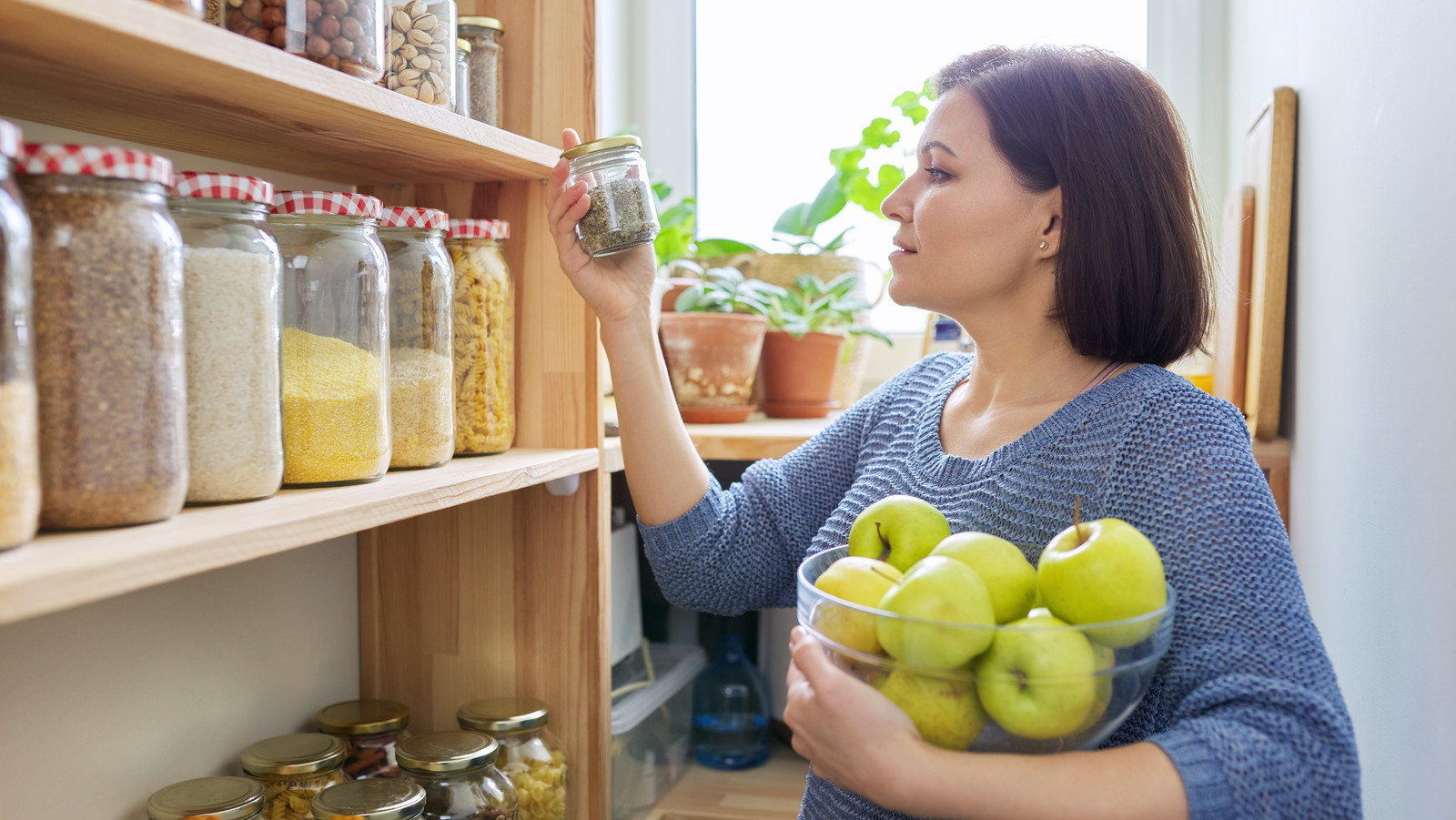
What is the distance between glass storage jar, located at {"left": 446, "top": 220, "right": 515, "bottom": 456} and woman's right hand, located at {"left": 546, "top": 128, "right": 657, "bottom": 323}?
56mm

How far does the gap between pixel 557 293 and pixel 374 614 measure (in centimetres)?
40

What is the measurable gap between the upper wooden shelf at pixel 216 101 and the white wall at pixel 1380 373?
2.24 ft

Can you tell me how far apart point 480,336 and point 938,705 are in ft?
1.66

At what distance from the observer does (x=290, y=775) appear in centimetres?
85

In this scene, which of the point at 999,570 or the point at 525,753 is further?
the point at 525,753

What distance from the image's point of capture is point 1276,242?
3.95ft

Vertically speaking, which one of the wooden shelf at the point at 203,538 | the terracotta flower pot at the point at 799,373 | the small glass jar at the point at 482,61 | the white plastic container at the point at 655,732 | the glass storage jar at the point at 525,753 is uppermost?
the small glass jar at the point at 482,61

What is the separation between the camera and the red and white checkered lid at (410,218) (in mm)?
806

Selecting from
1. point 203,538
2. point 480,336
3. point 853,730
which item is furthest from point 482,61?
point 853,730

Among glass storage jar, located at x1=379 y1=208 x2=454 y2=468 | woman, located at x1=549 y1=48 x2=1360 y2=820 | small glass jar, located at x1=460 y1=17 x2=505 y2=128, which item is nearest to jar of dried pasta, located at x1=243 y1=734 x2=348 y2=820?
glass storage jar, located at x1=379 y1=208 x2=454 y2=468

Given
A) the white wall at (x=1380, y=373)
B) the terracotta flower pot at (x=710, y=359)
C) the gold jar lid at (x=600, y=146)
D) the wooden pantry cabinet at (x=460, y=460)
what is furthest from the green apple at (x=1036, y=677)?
the terracotta flower pot at (x=710, y=359)

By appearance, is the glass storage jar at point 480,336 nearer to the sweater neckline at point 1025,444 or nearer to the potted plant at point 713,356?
the sweater neckline at point 1025,444

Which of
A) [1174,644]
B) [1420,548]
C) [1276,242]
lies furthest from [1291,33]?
[1174,644]

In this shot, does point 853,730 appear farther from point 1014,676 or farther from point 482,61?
point 482,61
